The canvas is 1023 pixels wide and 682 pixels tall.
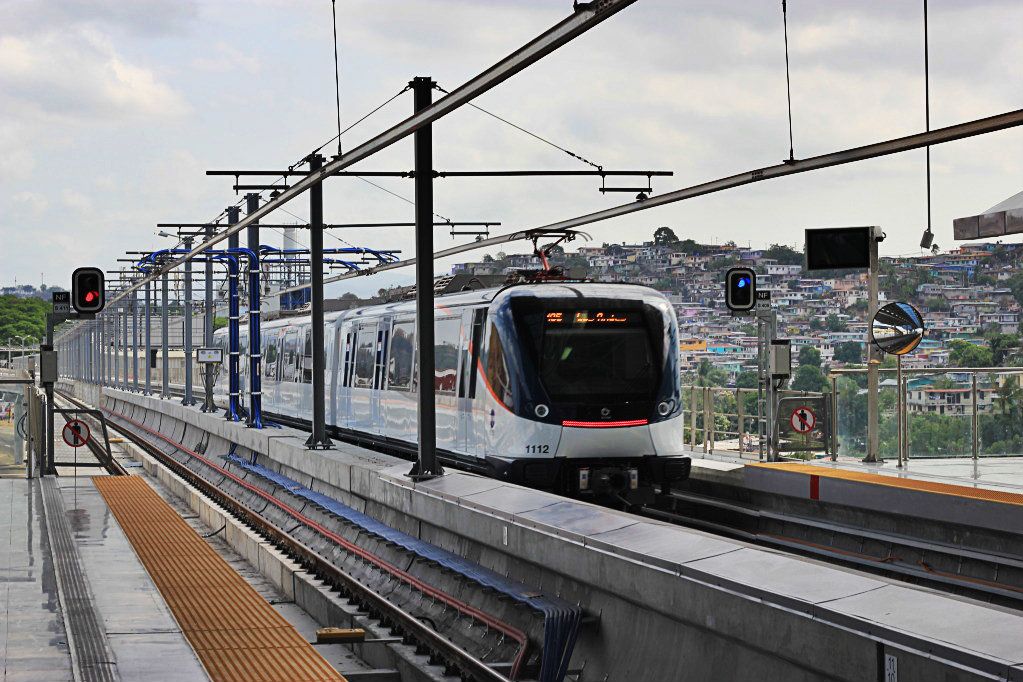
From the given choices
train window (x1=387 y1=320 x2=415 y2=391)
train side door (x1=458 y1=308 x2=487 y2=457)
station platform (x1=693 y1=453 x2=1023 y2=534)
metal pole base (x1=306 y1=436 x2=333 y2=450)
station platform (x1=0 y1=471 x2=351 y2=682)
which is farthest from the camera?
metal pole base (x1=306 y1=436 x2=333 y2=450)

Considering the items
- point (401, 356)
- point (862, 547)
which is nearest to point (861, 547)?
point (862, 547)

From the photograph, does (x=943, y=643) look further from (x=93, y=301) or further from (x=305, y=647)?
(x=93, y=301)

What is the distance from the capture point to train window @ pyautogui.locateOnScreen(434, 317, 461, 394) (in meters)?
18.3

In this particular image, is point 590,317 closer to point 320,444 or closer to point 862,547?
point 862,547

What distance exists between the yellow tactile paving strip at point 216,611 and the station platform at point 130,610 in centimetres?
1

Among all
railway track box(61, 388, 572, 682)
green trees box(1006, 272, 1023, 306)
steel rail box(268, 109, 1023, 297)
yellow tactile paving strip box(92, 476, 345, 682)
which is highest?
steel rail box(268, 109, 1023, 297)

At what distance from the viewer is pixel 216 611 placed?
11.7 metres

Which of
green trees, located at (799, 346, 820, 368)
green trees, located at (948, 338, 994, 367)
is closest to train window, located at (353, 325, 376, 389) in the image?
green trees, located at (799, 346, 820, 368)

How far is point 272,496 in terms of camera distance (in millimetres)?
24078

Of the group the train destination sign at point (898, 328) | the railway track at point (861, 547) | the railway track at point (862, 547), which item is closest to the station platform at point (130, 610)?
the railway track at point (861, 547)

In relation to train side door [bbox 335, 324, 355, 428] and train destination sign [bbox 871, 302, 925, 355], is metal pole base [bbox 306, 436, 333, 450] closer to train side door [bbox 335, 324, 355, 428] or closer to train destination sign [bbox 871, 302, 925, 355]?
train side door [bbox 335, 324, 355, 428]

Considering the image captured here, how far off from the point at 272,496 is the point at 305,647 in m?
14.4

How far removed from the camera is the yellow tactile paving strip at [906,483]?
12.7 meters

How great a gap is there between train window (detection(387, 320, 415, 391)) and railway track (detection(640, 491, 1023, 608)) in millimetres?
4545
